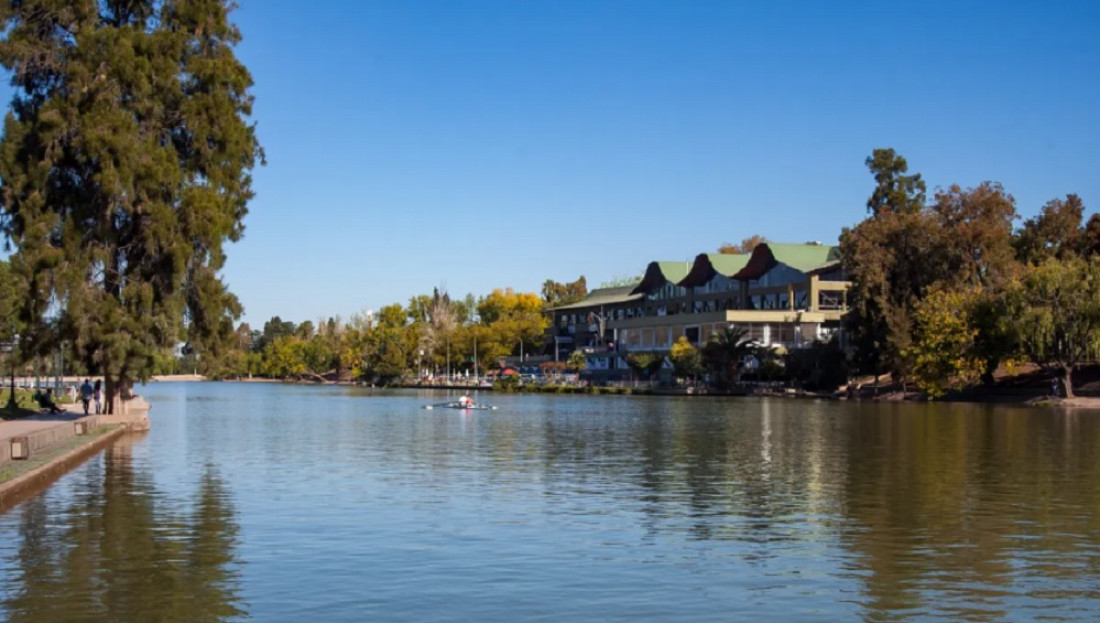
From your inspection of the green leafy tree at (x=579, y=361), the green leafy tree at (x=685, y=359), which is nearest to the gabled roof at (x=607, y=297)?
the green leafy tree at (x=579, y=361)

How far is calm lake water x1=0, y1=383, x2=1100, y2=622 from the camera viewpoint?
13766 mm

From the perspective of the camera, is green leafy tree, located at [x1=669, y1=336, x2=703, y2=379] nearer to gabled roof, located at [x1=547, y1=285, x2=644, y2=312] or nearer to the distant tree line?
the distant tree line

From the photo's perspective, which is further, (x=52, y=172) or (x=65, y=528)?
(x=52, y=172)

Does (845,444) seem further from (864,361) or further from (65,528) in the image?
(864,361)

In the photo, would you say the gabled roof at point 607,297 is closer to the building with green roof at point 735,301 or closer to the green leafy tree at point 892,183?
the building with green roof at point 735,301

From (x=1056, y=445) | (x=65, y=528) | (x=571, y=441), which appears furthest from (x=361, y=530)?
(x=1056, y=445)

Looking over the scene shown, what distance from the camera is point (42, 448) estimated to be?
99.6 ft

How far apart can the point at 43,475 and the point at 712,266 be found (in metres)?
111

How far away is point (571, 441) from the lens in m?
40.7

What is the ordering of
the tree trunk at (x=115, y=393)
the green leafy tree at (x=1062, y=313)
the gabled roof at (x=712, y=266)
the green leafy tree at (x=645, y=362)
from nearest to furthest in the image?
the tree trunk at (x=115, y=393), the green leafy tree at (x=1062, y=313), the green leafy tree at (x=645, y=362), the gabled roof at (x=712, y=266)

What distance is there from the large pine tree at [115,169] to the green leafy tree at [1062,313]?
5020 centimetres

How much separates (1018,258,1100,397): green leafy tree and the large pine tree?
165 ft

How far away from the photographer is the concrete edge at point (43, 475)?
21.5 meters

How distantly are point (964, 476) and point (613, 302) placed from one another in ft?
436
